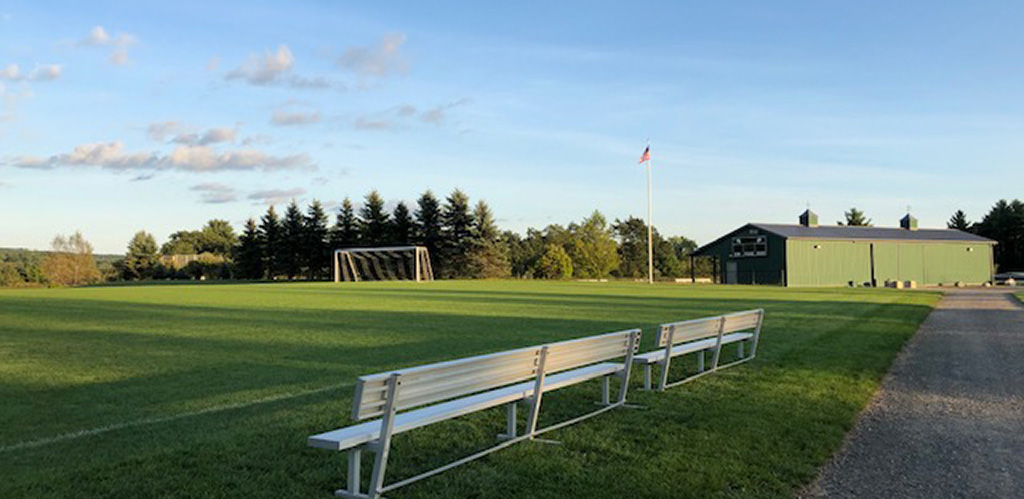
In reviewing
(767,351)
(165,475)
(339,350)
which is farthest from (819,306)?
(165,475)

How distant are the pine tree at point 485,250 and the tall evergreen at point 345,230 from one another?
1244cm

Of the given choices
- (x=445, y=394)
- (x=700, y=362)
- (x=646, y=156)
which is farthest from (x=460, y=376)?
(x=646, y=156)

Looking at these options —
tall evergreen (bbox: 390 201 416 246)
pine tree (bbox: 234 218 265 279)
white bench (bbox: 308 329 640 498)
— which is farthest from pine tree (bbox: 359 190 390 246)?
white bench (bbox: 308 329 640 498)

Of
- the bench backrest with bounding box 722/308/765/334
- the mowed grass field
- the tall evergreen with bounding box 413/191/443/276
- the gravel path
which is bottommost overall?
the gravel path

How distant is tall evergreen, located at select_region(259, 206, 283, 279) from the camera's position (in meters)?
74.5

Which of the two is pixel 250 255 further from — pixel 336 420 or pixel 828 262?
pixel 336 420

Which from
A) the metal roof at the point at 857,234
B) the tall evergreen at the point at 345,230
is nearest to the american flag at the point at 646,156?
the metal roof at the point at 857,234

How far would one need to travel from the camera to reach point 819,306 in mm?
24703

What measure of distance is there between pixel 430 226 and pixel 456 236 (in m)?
2.84

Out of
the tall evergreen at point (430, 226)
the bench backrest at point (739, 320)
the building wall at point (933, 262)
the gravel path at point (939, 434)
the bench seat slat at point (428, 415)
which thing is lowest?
the gravel path at point (939, 434)

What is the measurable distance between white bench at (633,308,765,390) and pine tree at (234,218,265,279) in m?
69.6

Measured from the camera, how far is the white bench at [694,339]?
8.45 meters

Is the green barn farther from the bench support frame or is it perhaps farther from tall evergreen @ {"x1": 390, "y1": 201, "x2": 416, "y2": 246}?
the bench support frame

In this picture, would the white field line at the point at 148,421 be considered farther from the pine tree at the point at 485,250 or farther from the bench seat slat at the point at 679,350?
the pine tree at the point at 485,250
